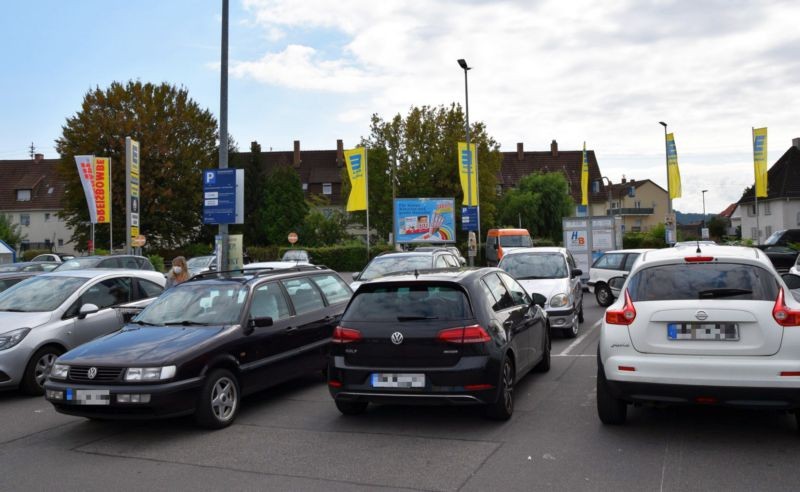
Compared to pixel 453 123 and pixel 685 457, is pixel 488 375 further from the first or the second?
pixel 453 123

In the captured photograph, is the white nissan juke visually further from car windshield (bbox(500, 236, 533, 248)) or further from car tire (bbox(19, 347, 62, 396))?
car windshield (bbox(500, 236, 533, 248))

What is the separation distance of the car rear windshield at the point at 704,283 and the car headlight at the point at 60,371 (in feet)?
17.6

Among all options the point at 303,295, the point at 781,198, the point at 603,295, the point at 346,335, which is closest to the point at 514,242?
the point at 603,295

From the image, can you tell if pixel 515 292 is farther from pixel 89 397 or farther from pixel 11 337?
pixel 11 337

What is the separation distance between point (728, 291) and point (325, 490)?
3666 mm

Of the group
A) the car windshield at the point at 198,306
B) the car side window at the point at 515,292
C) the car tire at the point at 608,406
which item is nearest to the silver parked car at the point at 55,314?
the car windshield at the point at 198,306

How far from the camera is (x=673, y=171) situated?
42.2 m

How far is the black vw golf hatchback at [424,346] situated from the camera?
267 inches

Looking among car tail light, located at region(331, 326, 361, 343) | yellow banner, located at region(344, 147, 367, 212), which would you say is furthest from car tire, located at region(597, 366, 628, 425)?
yellow banner, located at region(344, 147, 367, 212)

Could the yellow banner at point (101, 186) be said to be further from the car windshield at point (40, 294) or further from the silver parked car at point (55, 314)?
the car windshield at point (40, 294)

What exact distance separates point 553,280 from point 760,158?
3100cm

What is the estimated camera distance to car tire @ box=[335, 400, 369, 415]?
7.51m

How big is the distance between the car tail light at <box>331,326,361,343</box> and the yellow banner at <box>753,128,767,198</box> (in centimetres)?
3768

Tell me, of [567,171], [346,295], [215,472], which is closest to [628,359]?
[215,472]
